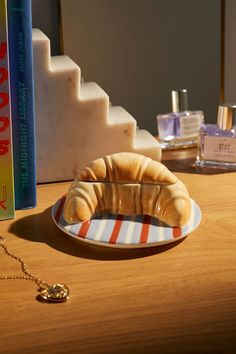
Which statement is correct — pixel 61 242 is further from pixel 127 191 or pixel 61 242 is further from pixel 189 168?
pixel 189 168

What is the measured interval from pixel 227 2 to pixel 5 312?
609 mm

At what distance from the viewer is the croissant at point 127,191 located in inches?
24.5

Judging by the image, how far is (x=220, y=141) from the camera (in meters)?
0.81

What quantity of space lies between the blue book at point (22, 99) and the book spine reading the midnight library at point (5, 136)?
0.02m

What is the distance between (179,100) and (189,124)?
4cm

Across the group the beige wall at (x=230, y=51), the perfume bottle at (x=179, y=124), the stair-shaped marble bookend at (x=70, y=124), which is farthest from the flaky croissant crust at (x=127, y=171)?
the beige wall at (x=230, y=51)

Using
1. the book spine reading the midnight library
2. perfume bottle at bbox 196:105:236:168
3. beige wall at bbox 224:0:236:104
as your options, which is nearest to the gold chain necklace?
the book spine reading the midnight library

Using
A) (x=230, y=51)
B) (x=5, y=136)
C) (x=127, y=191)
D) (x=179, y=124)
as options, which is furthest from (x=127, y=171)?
(x=230, y=51)

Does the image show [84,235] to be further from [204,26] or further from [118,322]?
[204,26]

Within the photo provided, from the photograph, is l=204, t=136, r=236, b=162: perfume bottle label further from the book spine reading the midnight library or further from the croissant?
the book spine reading the midnight library

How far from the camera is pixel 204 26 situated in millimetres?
889

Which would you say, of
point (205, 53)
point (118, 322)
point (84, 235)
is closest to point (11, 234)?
point (84, 235)

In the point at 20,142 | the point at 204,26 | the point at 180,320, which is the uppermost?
the point at 204,26

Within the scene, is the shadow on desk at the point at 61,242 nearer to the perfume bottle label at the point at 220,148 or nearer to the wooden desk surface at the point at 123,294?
the wooden desk surface at the point at 123,294
